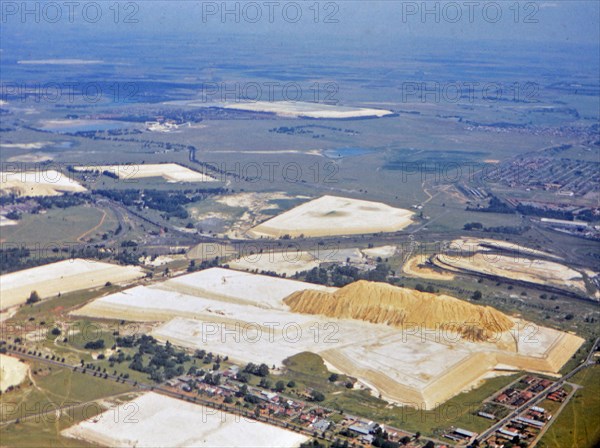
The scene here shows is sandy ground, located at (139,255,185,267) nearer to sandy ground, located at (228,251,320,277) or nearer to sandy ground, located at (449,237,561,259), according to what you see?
sandy ground, located at (228,251,320,277)

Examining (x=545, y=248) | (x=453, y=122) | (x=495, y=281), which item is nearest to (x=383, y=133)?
(x=453, y=122)

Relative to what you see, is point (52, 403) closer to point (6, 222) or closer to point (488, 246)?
point (6, 222)

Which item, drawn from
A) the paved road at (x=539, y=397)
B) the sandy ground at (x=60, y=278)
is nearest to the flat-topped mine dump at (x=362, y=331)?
the paved road at (x=539, y=397)

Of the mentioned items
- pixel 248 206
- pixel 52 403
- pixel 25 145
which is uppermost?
pixel 25 145

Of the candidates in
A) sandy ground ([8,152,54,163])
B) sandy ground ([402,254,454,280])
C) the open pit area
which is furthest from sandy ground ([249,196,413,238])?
the open pit area

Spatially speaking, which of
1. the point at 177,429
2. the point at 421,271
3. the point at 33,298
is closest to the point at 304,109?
the point at 421,271

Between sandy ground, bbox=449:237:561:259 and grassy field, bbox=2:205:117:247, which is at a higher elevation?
grassy field, bbox=2:205:117:247
